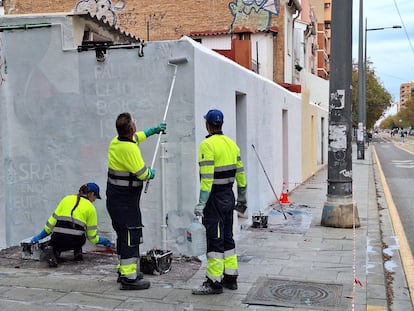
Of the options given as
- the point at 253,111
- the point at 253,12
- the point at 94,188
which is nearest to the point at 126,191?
the point at 94,188

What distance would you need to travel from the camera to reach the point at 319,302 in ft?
17.2

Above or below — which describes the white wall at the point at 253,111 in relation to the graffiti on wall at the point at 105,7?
below

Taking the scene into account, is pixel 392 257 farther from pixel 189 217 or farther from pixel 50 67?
pixel 50 67

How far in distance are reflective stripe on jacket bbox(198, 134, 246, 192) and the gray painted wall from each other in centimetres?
132

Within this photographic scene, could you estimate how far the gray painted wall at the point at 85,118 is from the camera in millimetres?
6824

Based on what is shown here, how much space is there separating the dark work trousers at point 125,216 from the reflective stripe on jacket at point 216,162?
803 millimetres

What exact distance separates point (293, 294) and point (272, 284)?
15.1 inches

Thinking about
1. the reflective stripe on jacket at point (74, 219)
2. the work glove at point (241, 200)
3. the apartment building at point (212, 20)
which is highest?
the apartment building at point (212, 20)

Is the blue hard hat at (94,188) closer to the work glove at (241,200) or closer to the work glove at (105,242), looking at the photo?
the work glove at (105,242)

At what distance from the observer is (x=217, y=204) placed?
17.8ft

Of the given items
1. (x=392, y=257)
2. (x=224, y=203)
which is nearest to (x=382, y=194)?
(x=392, y=257)

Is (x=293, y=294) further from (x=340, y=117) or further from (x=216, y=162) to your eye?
(x=340, y=117)

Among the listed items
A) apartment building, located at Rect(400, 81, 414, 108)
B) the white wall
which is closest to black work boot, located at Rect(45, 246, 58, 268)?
the white wall

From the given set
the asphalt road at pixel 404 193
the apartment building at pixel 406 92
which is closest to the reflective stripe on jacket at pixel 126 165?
the asphalt road at pixel 404 193
